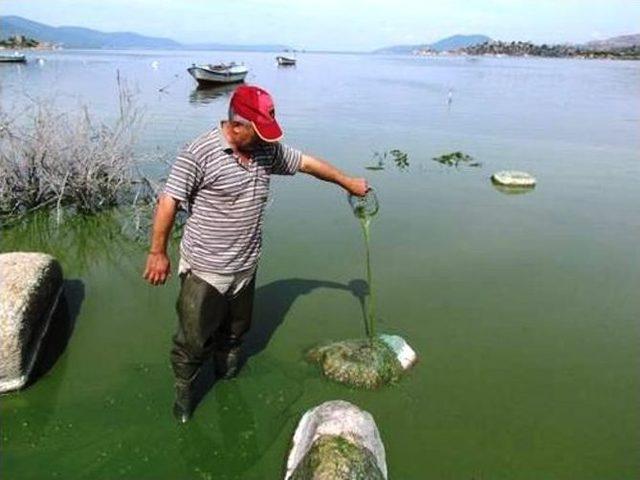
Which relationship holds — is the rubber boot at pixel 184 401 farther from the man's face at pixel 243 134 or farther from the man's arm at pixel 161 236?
the man's face at pixel 243 134

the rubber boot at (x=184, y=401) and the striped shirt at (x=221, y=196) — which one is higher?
the striped shirt at (x=221, y=196)

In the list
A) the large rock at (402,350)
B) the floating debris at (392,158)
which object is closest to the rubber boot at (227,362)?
the large rock at (402,350)

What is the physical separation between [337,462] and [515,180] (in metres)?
9.11

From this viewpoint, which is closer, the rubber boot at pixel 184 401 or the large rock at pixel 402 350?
the rubber boot at pixel 184 401

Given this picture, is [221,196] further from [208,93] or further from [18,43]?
[18,43]

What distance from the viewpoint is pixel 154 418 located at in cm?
453

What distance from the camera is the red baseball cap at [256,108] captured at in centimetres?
374

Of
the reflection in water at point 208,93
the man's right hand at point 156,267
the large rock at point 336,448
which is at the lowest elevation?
the reflection in water at point 208,93

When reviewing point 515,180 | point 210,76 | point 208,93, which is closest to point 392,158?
point 515,180

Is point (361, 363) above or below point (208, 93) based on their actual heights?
above

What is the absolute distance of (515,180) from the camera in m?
11.5

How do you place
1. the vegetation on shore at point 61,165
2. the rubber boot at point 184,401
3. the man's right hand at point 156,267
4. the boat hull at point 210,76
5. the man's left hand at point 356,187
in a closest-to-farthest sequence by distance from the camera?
1. the man's right hand at point 156,267
2. the rubber boot at point 184,401
3. the man's left hand at point 356,187
4. the vegetation on shore at point 61,165
5. the boat hull at point 210,76

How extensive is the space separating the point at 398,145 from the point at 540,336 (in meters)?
10.3

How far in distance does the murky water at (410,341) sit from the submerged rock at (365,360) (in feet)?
0.35
